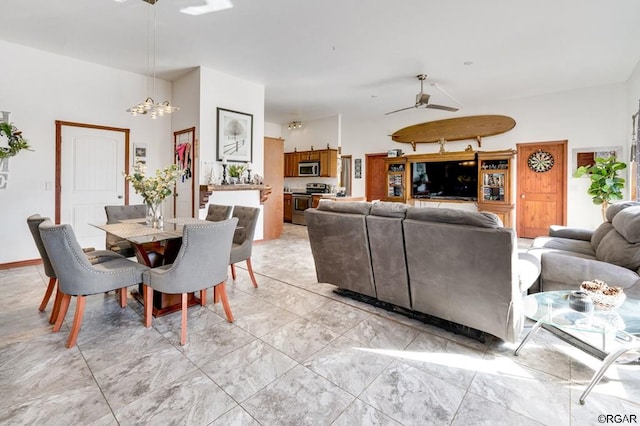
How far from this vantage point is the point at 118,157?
5215 mm

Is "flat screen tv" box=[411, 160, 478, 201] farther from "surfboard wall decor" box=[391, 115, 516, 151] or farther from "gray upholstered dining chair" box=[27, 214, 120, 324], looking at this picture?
"gray upholstered dining chair" box=[27, 214, 120, 324]

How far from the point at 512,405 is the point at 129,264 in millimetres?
2871

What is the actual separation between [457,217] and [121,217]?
12.2 ft

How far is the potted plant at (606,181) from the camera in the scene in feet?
17.1

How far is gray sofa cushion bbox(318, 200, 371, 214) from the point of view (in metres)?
2.88

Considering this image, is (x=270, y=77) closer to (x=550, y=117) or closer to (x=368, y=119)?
(x=368, y=119)

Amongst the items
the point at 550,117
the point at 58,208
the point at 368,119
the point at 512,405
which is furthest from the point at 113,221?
the point at 550,117

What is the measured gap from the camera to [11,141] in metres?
4.19

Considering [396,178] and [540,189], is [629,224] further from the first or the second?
[396,178]

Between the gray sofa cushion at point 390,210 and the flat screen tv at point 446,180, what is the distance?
5141 mm

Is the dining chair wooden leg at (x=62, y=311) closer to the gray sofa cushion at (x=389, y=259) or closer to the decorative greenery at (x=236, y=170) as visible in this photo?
the gray sofa cushion at (x=389, y=259)

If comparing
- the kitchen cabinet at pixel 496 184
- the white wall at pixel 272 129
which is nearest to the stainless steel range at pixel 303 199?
the white wall at pixel 272 129

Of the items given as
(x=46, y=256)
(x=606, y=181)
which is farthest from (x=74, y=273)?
(x=606, y=181)

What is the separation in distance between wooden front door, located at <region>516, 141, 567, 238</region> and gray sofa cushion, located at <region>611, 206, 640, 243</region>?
3775 mm
